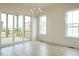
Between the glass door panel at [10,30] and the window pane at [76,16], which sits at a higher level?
the window pane at [76,16]

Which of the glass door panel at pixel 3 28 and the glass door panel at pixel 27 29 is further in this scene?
the glass door panel at pixel 27 29

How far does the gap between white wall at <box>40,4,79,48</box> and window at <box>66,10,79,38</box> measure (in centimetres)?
9

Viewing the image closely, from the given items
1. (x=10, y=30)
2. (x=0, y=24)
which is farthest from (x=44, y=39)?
(x=0, y=24)

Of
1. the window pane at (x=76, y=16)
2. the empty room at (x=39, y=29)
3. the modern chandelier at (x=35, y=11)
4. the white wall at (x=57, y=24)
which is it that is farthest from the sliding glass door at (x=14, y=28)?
the window pane at (x=76, y=16)

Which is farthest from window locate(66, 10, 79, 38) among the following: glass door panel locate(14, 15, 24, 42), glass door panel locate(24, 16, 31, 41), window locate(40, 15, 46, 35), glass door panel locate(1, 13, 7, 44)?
glass door panel locate(1, 13, 7, 44)

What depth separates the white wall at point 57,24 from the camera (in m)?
2.49

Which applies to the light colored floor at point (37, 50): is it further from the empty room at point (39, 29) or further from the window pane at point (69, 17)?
the window pane at point (69, 17)

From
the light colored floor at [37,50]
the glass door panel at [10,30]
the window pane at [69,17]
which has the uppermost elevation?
the window pane at [69,17]

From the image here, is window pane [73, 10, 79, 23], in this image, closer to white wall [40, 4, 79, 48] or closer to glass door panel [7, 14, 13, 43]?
white wall [40, 4, 79, 48]

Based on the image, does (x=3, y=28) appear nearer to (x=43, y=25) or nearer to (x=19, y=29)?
(x=19, y=29)

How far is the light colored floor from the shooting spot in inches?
97.8

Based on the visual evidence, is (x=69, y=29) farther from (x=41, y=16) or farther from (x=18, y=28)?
(x=18, y=28)

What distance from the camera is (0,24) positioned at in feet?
8.09

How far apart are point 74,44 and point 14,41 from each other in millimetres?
1294
